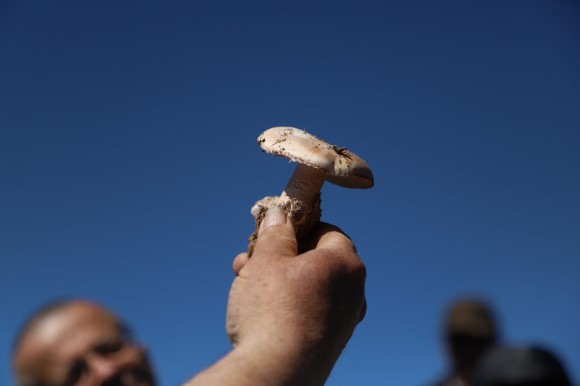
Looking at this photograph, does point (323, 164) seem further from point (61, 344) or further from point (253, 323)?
point (61, 344)

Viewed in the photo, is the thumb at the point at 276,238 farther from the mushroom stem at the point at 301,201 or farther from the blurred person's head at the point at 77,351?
the blurred person's head at the point at 77,351

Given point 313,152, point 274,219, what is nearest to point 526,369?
point 274,219

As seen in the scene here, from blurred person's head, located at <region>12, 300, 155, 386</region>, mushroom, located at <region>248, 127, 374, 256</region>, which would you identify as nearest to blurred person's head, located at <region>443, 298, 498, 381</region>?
mushroom, located at <region>248, 127, 374, 256</region>

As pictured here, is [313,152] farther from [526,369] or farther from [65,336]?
[65,336]

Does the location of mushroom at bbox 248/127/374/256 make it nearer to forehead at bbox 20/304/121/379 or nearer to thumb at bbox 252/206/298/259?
thumb at bbox 252/206/298/259

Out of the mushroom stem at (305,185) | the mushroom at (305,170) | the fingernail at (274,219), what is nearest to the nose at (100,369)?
the fingernail at (274,219)
